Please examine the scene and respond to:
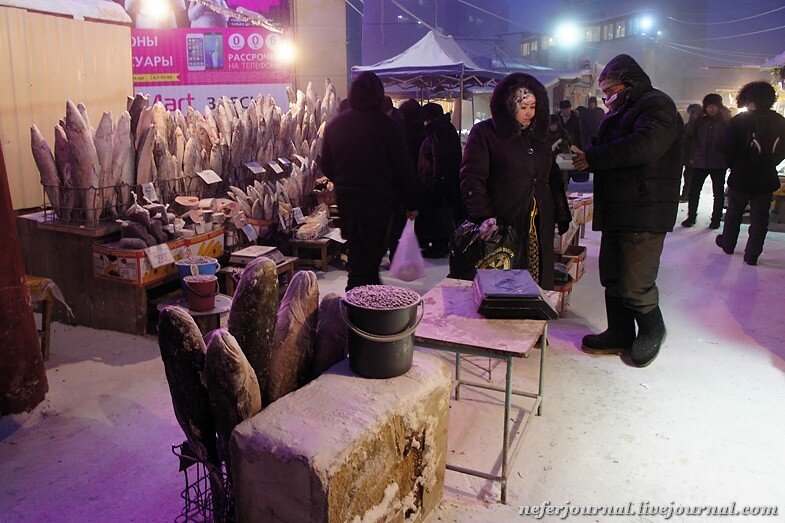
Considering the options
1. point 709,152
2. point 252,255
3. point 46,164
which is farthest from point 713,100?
point 46,164

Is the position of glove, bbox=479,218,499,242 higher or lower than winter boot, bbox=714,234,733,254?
higher

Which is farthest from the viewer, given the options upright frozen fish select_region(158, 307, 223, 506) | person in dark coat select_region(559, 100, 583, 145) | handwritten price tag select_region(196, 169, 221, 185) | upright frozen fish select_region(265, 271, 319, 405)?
person in dark coat select_region(559, 100, 583, 145)

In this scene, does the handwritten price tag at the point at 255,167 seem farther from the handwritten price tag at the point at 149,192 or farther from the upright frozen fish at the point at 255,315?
the upright frozen fish at the point at 255,315

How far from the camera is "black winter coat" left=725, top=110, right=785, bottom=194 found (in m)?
6.73

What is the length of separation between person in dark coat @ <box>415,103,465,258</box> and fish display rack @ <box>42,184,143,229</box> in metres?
3.40

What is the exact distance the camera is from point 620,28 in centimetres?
3916

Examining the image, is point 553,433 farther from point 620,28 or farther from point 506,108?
point 620,28

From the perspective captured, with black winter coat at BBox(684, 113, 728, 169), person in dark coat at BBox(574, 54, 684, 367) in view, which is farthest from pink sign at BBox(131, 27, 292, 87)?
person in dark coat at BBox(574, 54, 684, 367)

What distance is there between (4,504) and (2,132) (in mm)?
3358

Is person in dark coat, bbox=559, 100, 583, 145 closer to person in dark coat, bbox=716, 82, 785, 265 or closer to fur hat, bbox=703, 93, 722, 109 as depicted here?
fur hat, bbox=703, 93, 722, 109

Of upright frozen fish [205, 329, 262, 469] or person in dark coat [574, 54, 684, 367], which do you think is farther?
person in dark coat [574, 54, 684, 367]

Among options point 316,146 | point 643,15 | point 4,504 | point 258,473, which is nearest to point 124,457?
point 4,504

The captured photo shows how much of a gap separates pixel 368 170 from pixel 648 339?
2.16m

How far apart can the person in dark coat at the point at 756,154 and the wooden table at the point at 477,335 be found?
5.27 meters
